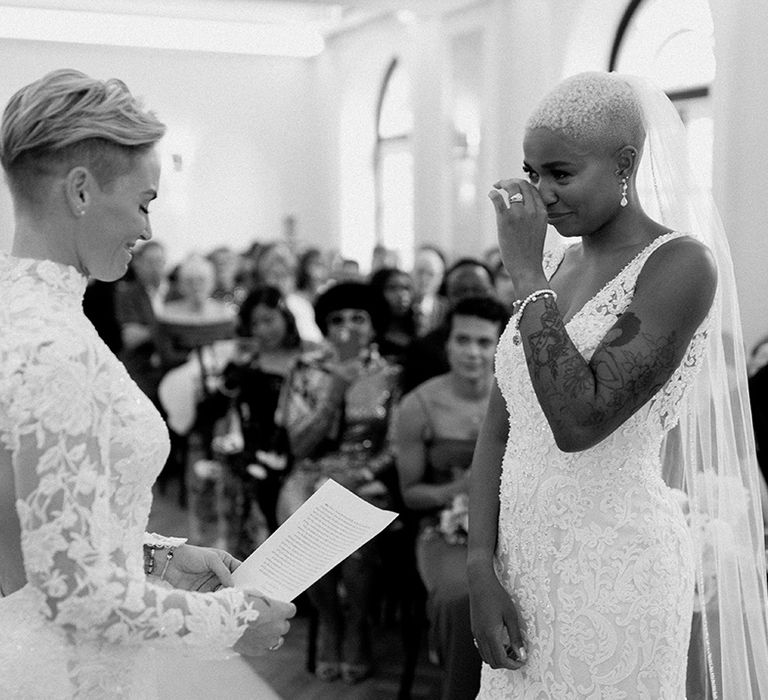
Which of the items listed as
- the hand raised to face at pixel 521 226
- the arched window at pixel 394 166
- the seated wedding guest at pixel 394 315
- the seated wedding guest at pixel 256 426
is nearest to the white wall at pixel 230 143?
the arched window at pixel 394 166

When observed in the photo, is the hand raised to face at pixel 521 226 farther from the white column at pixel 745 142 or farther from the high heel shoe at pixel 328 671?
the white column at pixel 745 142

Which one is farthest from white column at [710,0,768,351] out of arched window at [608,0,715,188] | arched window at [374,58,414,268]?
arched window at [374,58,414,268]

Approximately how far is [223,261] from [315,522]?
843 cm

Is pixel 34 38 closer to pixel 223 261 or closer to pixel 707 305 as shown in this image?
pixel 223 261

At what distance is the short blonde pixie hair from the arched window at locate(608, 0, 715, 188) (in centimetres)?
679

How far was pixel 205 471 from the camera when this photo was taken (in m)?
5.77

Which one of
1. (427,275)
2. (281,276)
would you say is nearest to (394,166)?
(427,275)

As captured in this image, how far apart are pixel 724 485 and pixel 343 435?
2.57 metres

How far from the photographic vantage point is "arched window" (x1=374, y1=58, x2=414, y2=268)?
13102 millimetres

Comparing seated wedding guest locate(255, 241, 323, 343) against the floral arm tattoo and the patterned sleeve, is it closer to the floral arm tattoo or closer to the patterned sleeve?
the floral arm tattoo

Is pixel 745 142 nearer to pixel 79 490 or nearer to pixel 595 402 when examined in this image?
pixel 595 402

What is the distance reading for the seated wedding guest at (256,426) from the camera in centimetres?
500

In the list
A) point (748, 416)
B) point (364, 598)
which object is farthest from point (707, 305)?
point (364, 598)

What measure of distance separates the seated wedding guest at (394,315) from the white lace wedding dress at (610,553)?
3.02 m
